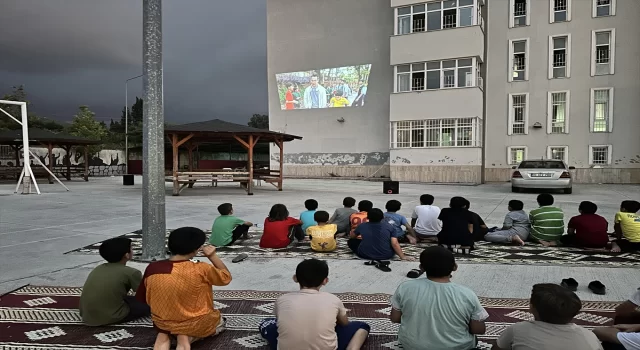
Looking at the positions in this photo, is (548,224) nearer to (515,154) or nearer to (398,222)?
(398,222)

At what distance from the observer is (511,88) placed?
2816cm

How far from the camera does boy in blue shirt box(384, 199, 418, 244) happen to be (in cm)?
733

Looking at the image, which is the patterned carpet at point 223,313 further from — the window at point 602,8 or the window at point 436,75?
the window at point 602,8

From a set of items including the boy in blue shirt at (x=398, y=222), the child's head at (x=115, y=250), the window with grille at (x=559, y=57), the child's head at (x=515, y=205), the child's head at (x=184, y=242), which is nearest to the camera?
the child's head at (x=184, y=242)

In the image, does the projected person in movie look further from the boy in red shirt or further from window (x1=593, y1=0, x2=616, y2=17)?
the boy in red shirt

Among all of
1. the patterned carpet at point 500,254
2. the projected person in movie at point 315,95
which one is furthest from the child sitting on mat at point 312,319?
the projected person in movie at point 315,95

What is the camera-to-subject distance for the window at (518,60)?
2797cm

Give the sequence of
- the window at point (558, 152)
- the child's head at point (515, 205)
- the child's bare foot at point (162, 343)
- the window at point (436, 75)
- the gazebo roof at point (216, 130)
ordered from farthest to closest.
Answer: the window at point (558, 152) → the window at point (436, 75) → the gazebo roof at point (216, 130) → the child's head at point (515, 205) → the child's bare foot at point (162, 343)

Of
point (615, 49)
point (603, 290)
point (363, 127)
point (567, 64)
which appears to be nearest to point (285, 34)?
point (363, 127)

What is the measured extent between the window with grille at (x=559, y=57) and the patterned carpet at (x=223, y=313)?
2690cm

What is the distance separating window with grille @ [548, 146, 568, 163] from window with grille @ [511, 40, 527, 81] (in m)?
4.82

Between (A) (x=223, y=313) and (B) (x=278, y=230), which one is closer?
(A) (x=223, y=313)

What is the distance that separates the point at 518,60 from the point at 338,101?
41.1 feet

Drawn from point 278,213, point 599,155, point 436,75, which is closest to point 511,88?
point 436,75
